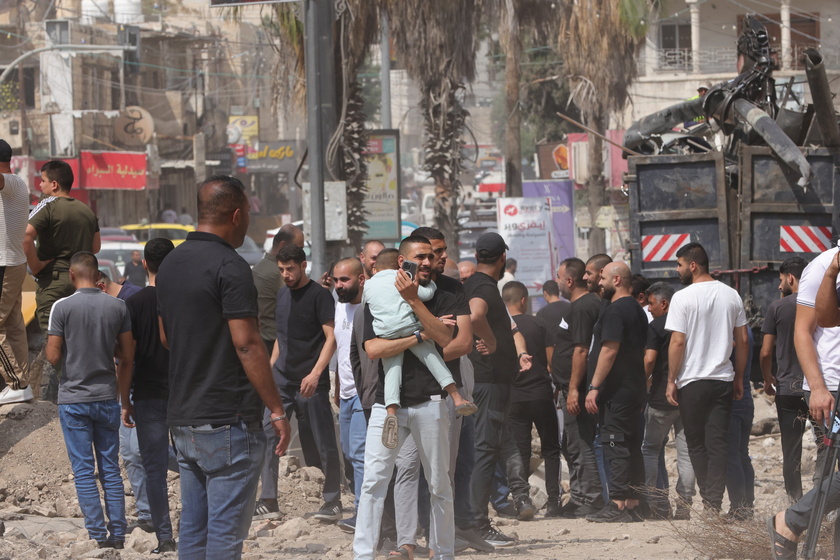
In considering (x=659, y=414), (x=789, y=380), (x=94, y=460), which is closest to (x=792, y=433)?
(x=789, y=380)

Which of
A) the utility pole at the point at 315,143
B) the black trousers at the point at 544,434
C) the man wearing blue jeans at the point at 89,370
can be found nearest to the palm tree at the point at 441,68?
the utility pole at the point at 315,143

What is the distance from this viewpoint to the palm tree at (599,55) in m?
21.3

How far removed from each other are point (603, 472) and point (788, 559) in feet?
12.2

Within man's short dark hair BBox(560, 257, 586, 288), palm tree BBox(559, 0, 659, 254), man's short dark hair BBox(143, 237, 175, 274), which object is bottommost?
man's short dark hair BBox(560, 257, 586, 288)

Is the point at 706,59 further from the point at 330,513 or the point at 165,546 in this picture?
the point at 165,546

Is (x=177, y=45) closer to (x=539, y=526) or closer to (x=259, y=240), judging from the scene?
(x=259, y=240)

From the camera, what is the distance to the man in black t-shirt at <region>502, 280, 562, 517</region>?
9000 millimetres

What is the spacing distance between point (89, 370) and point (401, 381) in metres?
2.07

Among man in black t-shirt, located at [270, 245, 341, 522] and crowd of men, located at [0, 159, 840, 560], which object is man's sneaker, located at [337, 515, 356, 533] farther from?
man in black t-shirt, located at [270, 245, 341, 522]

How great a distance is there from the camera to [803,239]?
9883 mm

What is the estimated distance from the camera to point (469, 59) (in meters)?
17.6

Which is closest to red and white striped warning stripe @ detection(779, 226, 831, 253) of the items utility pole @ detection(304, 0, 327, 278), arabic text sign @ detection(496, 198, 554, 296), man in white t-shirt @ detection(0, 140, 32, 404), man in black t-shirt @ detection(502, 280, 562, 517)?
man in black t-shirt @ detection(502, 280, 562, 517)

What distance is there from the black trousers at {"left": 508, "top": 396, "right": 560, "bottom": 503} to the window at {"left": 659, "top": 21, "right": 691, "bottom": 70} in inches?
1314

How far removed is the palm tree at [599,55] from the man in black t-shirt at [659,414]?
11.7 m
